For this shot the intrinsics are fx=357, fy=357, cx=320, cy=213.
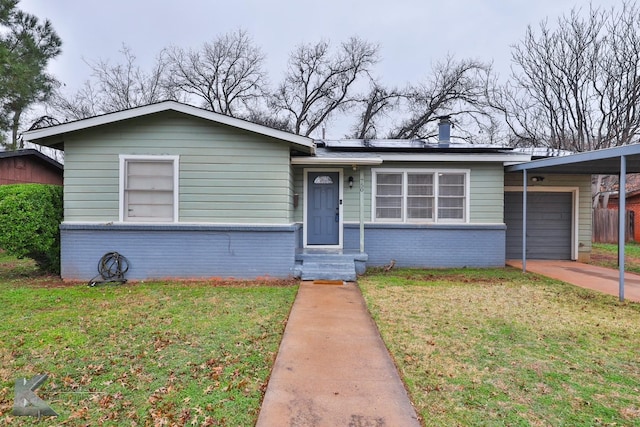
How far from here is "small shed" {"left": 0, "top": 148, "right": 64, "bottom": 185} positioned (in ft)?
36.2

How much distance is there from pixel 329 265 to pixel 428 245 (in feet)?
9.21

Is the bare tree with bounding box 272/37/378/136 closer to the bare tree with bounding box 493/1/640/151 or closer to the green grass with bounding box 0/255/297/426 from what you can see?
the bare tree with bounding box 493/1/640/151

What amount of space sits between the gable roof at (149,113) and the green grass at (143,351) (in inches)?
117

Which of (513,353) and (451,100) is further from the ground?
(451,100)

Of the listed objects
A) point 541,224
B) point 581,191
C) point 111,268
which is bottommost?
point 111,268

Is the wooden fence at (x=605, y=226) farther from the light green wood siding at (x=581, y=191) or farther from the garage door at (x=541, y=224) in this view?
the garage door at (x=541, y=224)

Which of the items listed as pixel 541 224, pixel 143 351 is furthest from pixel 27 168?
pixel 541 224

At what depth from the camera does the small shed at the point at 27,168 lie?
1104cm

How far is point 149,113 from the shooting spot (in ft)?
23.1

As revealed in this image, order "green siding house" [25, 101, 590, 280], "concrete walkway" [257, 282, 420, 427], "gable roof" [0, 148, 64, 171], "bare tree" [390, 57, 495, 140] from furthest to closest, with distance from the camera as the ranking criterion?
"bare tree" [390, 57, 495, 140]
"gable roof" [0, 148, 64, 171]
"green siding house" [25, 101, 590, 280]
"concrete walkway" [257, 282, 420, 427]

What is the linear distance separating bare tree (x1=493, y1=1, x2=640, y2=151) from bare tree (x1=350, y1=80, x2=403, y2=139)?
7.40 metres

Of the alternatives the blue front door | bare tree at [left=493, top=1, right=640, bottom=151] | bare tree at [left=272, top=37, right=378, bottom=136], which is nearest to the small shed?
the blue front door

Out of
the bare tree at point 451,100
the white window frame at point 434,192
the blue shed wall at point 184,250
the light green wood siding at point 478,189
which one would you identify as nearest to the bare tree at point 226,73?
the bare tree at point 451,100

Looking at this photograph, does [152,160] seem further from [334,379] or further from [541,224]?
[541,224]
